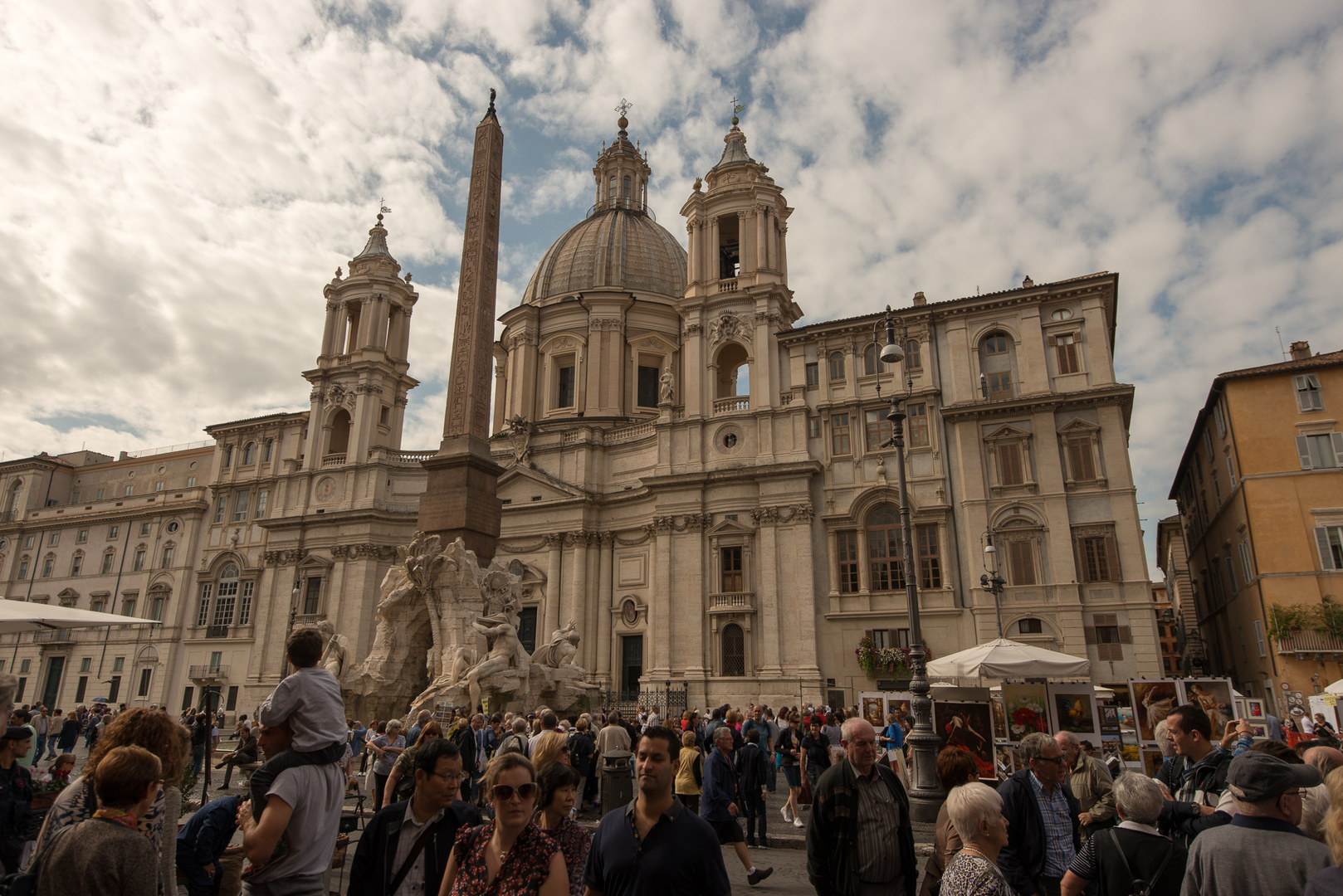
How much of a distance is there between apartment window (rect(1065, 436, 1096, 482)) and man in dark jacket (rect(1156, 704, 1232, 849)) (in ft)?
86.7

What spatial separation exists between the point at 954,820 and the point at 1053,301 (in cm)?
3219

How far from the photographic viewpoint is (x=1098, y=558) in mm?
29406

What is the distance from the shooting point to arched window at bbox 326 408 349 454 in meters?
47.4

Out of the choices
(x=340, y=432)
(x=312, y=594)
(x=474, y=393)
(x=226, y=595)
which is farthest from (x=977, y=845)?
(x=226, y=595)

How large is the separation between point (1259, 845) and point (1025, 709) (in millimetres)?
12387

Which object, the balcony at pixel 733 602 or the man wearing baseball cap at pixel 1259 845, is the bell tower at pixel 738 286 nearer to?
the balcony at pixel 733 602

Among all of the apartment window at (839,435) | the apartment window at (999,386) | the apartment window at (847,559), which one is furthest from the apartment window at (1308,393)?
the apartment window at (847,559)

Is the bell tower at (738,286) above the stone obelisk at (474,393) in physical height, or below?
above

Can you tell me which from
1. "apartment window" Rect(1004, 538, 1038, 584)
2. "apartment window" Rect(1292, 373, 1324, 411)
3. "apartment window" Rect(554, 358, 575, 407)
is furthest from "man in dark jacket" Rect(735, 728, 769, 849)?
"apartment window" Rect(554, 358, 575, 407)

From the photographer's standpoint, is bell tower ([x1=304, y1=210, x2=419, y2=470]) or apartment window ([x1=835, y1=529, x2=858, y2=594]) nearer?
apartment window ([x1=835, y1=529, x2=858, y2=594])

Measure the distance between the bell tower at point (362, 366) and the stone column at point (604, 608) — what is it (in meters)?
14.9

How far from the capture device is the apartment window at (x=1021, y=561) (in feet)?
98.2

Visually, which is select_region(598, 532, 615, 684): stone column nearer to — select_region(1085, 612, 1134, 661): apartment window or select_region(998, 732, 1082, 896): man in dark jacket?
select_region(1085, 612, 1134, 661): apartment window

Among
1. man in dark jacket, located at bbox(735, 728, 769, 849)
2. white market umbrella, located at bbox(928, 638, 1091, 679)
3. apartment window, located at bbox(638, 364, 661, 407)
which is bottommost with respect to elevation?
man in dark jacket, located at bbox(735, 728, 769, 849)
